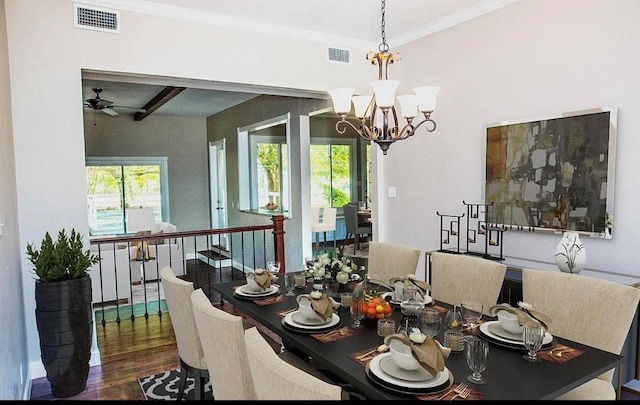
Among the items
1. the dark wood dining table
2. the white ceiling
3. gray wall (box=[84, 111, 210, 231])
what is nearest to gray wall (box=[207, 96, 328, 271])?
gray wall (box=[84, 111, 210, 231])

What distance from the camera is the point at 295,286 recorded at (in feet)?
9.42

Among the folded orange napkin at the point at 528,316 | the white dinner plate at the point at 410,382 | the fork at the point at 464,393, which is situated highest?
the folded orange napkin at the point at 528,316

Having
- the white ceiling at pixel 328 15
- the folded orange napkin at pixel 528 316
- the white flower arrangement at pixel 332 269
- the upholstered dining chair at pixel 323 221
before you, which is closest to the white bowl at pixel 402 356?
the folded orange napkin at pixel 528 316

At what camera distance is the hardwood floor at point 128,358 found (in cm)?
311

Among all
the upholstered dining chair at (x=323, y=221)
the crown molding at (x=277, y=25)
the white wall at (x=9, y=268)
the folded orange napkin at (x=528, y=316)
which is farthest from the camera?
the upholstered dining chair at (x=323, y=221)

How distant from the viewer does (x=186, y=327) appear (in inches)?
96.7

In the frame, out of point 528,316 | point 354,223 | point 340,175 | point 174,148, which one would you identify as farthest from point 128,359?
point 340,175

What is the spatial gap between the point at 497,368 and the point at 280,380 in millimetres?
943

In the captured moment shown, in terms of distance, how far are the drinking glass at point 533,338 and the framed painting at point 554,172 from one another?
176 centimetres

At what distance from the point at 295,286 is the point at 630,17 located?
292cm

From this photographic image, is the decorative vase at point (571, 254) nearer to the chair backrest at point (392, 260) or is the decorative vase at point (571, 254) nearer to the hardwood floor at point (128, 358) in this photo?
the chair backrest at point (392, 260)

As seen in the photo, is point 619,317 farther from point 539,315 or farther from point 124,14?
point 124,14

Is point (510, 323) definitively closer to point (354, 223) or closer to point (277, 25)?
point (277, 25)

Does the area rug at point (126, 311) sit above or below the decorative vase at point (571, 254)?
below
